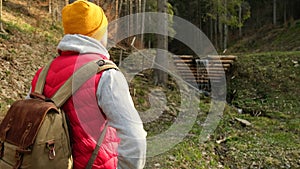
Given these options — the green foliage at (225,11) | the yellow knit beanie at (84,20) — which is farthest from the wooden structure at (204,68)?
the yellow knit beanie at (84,20)

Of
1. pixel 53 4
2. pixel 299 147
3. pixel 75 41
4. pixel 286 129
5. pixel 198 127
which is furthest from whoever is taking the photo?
pixel 53 4

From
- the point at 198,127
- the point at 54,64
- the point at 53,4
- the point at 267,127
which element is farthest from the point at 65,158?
the point at 53,4

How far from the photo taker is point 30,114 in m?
1.60

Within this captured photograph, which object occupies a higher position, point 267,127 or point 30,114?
point 30,114

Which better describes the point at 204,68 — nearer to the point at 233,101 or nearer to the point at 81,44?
the point at 233,101

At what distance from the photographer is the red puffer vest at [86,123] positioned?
5.32 ft

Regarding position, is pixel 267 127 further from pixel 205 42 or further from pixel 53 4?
pixel 205 42

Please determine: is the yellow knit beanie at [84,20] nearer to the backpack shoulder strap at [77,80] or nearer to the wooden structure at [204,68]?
the backpack shoulder strap at [77,80]

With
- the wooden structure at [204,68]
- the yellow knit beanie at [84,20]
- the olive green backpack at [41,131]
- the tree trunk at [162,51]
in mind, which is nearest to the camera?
the olive green backpack at [41,131]

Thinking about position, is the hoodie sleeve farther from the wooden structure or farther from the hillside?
the wooden structure

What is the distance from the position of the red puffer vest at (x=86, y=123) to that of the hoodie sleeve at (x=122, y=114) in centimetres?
5

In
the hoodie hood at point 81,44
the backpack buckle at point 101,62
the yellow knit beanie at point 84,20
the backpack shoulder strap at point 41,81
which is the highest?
the yellow knit beanie at point 84,20

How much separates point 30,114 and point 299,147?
301 inches

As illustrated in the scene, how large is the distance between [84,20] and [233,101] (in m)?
12.3
